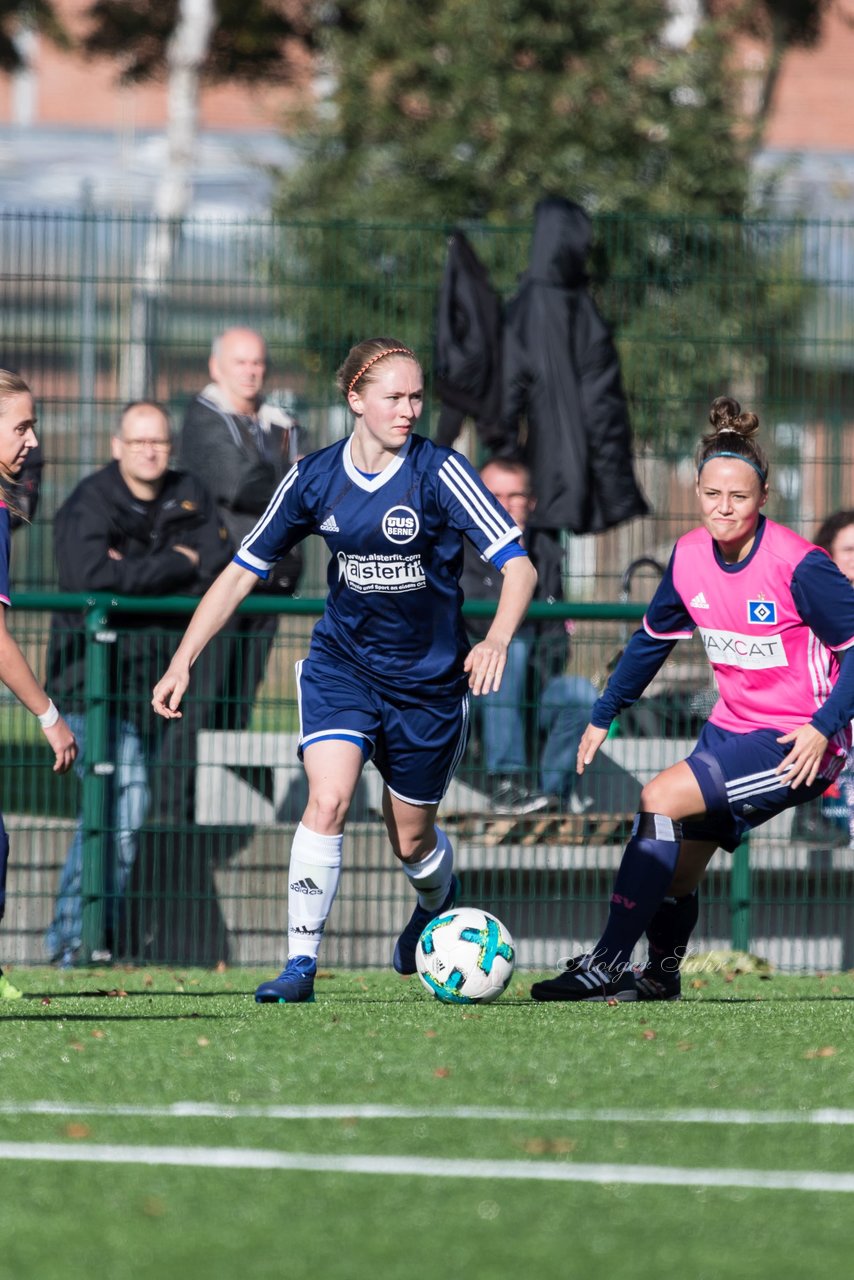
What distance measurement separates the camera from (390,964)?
9.00 metres

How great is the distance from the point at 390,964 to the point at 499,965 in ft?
7.92

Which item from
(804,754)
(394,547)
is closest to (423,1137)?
(804,754)

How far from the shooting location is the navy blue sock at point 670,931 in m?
7.06

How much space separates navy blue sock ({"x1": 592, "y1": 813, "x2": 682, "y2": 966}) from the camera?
267 inches

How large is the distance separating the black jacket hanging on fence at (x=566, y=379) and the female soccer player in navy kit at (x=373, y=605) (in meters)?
3.63

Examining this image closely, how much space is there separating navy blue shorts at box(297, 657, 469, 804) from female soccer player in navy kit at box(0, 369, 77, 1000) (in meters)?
0.92

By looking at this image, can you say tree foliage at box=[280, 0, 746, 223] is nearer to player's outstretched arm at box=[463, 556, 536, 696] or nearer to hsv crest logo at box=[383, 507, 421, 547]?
hsv crest logo at box=[383, 507, 421, 547]

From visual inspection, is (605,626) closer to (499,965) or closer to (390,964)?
(390,964)

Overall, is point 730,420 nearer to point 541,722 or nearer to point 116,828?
point 541,722

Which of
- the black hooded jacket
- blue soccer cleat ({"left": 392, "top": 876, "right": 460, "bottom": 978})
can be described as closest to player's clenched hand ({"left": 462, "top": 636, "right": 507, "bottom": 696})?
blue soccer cleat ({"left": 392, "top": 876, "right": 460, "bottom": 978})

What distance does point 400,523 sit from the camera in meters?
6.64

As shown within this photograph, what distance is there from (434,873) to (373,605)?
113 centimetres

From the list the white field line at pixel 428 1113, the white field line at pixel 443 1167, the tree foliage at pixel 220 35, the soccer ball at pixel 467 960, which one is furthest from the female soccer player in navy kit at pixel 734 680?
the tree foliage at pixel 220 35

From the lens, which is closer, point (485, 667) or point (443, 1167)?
point (443, 1167)
